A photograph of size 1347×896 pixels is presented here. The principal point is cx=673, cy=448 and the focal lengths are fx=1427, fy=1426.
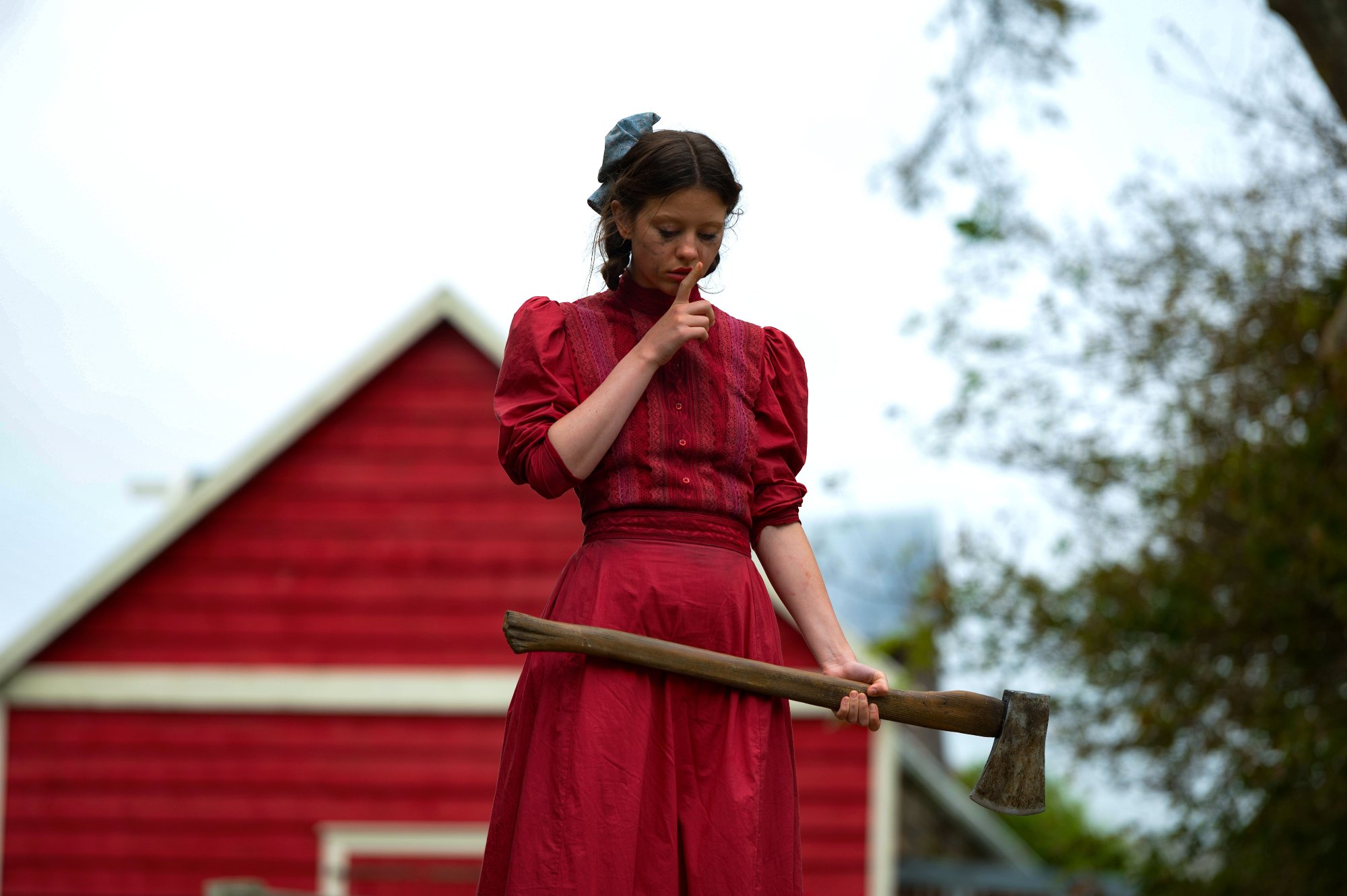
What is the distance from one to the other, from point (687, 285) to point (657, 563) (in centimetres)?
42

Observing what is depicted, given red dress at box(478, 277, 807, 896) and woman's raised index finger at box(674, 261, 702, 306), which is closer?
red dress at box(478, 277, 807, 896)

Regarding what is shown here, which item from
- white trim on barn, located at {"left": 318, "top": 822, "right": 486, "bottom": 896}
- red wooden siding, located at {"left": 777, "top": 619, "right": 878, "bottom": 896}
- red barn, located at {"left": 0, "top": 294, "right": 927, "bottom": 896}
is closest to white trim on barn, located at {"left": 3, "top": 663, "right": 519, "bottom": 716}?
red barn, located at {"left": 0, "top": 294, "right": 927, "bottom": 896}

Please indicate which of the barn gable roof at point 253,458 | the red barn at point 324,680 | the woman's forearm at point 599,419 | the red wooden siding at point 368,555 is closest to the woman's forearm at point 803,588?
the woman's forearm at point 599,419

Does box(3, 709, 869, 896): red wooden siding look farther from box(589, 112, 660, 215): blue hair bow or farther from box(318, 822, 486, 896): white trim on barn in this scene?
box(589, 112, 660, 215): blue hair bow

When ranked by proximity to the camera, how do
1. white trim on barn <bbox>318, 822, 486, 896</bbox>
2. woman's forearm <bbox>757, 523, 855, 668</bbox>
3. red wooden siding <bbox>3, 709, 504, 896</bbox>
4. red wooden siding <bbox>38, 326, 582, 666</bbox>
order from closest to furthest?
woman's forearm <bbox>757, 523, 855, 668</bbox> < white trim on barn <bbox>318, 822, 486, 896</bbox> < red wooden siding <bbox>3, 709, 504, 896</bbox> < red wooden siding <bbox>38, 326, 582, 666</bbox>

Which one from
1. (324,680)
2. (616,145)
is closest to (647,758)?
(616,145)

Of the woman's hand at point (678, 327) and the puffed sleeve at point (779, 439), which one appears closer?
the woman's hand at point (678, 327)

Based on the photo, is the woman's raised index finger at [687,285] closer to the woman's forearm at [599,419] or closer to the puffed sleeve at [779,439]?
the woman's forearm at [599,419]

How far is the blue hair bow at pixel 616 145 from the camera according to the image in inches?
87.1

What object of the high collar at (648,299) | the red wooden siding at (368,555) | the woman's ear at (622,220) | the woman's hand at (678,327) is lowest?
the woman's hand at (678,327)

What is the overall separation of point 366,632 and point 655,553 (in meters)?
6.72

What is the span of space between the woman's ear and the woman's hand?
5.4 inches

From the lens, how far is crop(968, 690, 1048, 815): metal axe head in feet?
7.00

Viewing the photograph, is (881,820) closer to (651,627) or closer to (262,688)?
(262,688)
